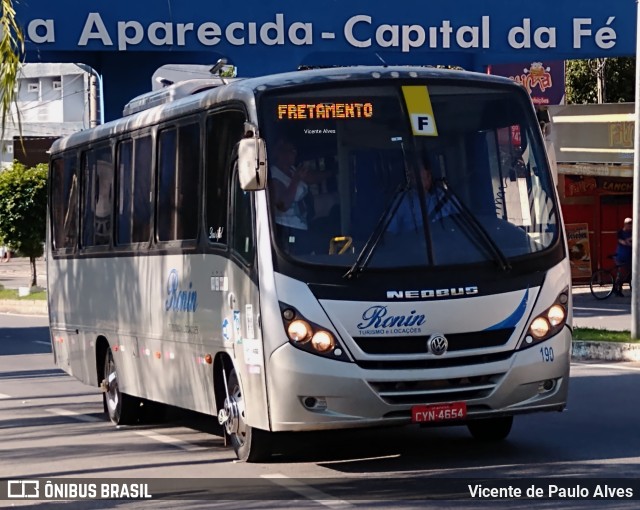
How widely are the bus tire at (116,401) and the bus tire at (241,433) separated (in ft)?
10.4

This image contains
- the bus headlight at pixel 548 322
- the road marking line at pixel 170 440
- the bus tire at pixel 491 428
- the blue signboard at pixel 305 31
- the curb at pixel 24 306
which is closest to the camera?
the bus headlight at pixel 548 322

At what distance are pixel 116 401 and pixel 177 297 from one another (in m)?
2.61

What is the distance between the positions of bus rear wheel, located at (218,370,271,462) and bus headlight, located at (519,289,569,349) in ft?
6.69

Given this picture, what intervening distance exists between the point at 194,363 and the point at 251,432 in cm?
129

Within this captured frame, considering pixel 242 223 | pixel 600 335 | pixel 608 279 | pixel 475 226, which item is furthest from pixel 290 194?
pixel 608 279

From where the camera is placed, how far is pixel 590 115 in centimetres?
3347

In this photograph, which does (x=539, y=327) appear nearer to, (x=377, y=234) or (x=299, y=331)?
(x=377, y=234)

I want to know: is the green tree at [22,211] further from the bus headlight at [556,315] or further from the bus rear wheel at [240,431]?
the bus headlight at [556,315]

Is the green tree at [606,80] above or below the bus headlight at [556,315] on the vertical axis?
above

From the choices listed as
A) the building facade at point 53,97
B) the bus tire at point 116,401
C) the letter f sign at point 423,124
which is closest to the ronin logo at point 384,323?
the letter f sign at point 423,124

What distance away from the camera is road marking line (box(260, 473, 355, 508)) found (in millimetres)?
8734

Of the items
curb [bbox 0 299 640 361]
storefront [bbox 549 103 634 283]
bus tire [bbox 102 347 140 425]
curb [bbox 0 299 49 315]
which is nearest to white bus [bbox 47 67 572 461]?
bus tire [bbox 102 347 140 425]

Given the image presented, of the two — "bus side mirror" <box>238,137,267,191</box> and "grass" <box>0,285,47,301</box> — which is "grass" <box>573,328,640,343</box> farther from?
"grass" <box>0,285,47,301</box>

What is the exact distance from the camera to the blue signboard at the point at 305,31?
22.5 m
